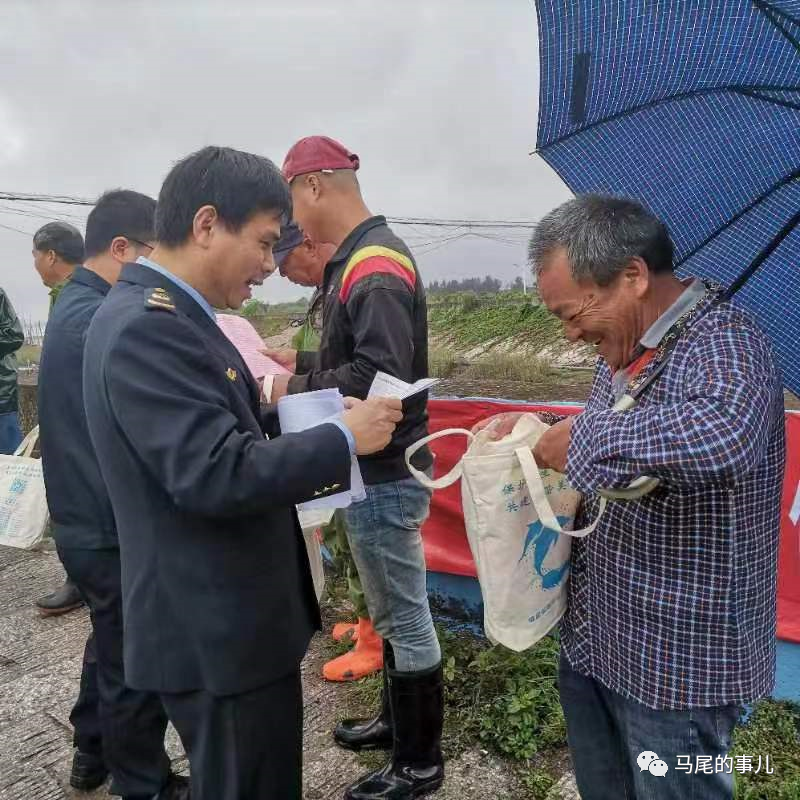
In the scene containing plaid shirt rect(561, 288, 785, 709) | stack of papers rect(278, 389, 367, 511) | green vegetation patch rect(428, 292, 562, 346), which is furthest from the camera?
green vegetation patch rect(428, 292, 562, 346)

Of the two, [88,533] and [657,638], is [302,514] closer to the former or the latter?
[88,533]

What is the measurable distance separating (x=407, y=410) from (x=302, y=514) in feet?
1.60

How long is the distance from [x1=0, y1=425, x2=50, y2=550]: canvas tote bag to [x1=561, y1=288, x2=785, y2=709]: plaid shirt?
2534 millimetres

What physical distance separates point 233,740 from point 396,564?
0.92 m

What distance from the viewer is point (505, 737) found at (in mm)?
2619

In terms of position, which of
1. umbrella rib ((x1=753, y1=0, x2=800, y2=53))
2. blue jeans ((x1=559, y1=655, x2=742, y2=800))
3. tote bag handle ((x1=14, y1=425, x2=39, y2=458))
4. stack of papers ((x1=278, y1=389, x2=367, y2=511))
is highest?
umbrella rib ((x1=753, y1=0, x2=800, y2=53))

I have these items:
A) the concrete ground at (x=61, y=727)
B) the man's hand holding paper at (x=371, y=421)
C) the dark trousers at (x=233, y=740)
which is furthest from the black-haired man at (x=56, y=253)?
the man's hand holding paper at (x=371, y=421)

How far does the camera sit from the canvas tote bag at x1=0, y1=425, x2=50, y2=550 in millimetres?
2982

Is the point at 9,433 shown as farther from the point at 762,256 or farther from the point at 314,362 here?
the point at 762,256

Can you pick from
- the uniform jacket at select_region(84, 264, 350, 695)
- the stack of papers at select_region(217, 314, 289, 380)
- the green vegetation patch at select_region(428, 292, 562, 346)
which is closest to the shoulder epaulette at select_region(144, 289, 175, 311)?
the uniform jacket at select_region(84, 264, 350, 695)

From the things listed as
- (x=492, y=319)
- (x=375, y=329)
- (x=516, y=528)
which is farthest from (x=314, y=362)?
(x=492, y=319)

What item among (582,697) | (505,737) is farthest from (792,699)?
(582,697)

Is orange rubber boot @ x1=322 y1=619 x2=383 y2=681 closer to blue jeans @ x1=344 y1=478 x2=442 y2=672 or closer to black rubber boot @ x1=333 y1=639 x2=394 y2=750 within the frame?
black rubber boot @ x1=333 y1=639 x2=394 y2=750

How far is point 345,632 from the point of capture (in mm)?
3457
